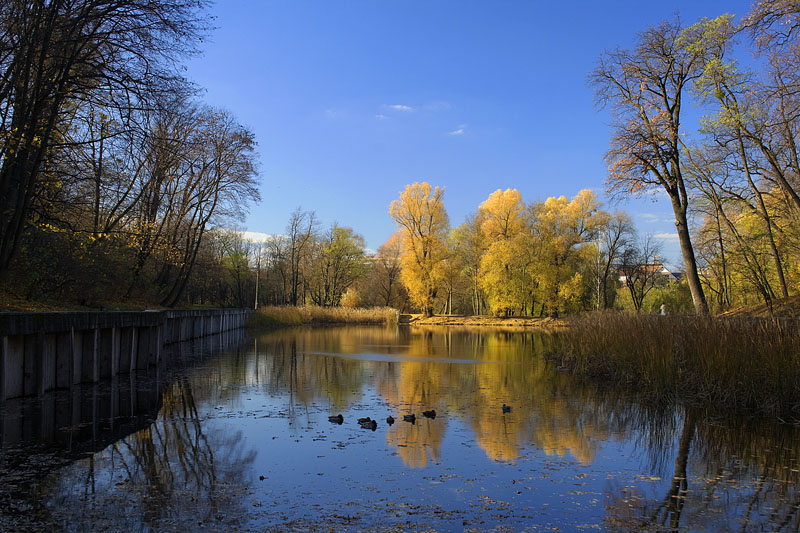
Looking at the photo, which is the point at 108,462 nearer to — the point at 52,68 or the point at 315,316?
the point at 52,68

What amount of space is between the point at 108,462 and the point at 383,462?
10.6ft

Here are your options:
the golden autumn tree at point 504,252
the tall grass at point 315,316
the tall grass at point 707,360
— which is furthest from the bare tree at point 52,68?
the golden autumn tree at point 504,252

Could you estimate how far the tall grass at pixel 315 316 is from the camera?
148 ft

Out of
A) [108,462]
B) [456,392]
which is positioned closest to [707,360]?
[456,392]

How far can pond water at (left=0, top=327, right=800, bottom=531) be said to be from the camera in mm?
5215

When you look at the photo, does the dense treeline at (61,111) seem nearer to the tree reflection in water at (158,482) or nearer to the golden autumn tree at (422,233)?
the tree reflection in water at (158,482)

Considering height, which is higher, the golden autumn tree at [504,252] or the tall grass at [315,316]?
the golden autumn tree at [504,252]

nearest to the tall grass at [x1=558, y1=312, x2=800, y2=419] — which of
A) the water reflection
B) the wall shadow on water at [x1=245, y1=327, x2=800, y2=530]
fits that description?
the wall shadow on water at [x1=245, y1=327, x2=800, y2=530]

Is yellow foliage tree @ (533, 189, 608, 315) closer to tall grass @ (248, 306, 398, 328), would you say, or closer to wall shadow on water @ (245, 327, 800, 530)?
tall grass @ (248, 306, 398, 328)

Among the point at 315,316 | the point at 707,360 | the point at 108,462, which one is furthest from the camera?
the point at 315,316

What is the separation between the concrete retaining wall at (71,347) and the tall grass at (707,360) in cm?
1182

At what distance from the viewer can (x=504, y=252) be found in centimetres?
4838

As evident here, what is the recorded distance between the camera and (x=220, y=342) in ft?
91.8

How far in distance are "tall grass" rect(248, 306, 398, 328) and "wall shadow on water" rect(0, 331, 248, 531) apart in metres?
33.7
